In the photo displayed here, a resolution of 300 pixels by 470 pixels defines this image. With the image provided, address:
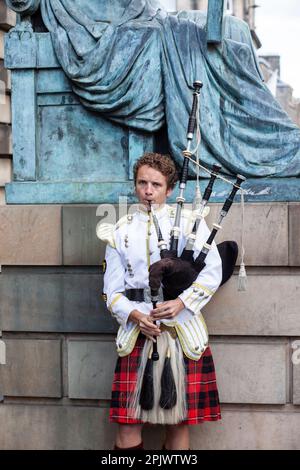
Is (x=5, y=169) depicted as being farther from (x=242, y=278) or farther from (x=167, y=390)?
(x=167, y=390)

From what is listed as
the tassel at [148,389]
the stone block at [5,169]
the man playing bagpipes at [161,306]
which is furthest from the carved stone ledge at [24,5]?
the stone block at [5,169]

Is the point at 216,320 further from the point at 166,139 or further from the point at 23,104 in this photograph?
the point at 23,104

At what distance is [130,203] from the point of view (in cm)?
549

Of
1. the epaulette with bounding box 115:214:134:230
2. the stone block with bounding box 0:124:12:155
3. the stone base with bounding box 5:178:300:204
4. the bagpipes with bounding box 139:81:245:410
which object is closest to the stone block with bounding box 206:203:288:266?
the stone base with bounding box 5:178:300:204

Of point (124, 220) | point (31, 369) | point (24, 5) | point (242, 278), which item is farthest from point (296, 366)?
point (24, 5)

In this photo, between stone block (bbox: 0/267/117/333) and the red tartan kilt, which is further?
stone block (bbox: 0/267/117/333)

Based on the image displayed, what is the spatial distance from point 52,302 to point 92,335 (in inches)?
13.1

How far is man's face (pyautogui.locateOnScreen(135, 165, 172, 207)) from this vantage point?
15.5ft

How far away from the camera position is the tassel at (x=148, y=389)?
4.67 meters

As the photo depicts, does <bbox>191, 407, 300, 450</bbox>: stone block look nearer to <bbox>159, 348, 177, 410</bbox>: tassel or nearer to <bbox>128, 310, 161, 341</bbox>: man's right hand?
<bbox>159, 348, 177, 410</bbox>: tassel

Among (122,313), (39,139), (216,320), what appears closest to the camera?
(122,313)

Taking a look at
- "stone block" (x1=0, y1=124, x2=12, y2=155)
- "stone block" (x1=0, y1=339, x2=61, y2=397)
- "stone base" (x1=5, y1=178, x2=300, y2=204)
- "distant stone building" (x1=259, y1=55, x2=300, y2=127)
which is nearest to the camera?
"stone base" (x1=5, y1=178, x2=300, y2=204)
